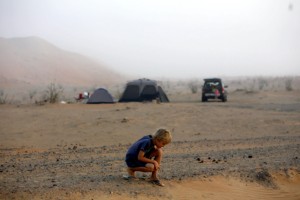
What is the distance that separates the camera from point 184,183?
24.8ft

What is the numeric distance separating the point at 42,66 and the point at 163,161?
3027 inches

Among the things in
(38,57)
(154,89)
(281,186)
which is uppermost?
(38,57)

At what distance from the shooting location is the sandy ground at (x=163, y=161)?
7086 mm

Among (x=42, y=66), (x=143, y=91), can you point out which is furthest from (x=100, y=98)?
(x=42, y=66)

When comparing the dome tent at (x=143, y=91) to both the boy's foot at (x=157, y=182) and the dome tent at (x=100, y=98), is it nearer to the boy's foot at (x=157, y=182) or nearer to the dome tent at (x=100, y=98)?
the dome tent at (x=100, y=98)

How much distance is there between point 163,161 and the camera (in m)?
9.51

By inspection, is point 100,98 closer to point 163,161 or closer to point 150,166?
point 163,161

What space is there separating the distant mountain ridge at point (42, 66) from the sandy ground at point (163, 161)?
146 feet

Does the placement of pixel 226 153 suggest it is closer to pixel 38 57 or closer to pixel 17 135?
pixel 17 135

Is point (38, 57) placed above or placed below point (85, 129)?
above

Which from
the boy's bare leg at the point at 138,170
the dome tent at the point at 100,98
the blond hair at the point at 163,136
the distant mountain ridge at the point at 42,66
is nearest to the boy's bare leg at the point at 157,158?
the boy's bare leg at the point at 138,170

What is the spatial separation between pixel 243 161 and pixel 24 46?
9233cm

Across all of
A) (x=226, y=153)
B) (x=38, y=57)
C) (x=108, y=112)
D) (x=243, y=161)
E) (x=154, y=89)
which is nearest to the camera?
(x=243, y=161)

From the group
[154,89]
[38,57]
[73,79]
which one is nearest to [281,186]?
[154,89]
